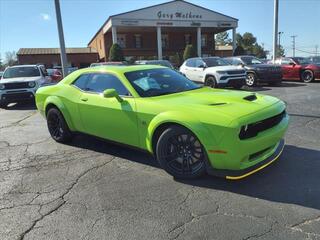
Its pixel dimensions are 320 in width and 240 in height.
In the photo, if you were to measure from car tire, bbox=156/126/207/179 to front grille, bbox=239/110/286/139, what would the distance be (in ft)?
1.77

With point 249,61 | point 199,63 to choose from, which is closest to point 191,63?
point 199,63

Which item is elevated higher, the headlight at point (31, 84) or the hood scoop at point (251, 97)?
the hood scoop at point (251, 97)

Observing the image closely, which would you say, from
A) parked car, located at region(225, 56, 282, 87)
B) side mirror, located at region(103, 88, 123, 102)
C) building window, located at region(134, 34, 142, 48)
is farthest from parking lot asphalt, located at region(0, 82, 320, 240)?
building window, located at region(134, 34, 142, 48)

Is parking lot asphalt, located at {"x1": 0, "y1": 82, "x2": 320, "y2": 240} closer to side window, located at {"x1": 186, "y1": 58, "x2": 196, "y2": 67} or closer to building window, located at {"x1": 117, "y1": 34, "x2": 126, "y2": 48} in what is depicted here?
side window, located at {"x1": 186, "y1": 58, "x2": 196, "y2": 67}

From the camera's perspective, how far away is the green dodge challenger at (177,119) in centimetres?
394

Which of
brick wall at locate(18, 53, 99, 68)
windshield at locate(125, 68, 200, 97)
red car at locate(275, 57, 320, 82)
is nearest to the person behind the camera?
windshield at locate(125, 68, 200, 97)

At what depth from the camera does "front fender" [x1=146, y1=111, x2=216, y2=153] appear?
3971 mm

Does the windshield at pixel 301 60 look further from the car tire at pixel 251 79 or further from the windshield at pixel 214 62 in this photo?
the windshield at pixel 214 62

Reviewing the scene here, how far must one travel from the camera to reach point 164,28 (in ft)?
146

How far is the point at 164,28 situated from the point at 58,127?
39815mm

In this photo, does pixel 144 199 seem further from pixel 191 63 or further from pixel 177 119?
pixel 191 63

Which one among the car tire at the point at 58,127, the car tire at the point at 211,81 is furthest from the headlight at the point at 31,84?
the car tire at the point at 211,81

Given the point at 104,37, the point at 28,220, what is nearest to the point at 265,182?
the point at 28,220

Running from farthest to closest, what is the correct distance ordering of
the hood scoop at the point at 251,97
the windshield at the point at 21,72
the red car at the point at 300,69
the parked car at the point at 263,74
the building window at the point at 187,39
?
the building window at the point at 187,39, the red car at the point at 300,69, the parked car at the point at 263,74, the windshield at the point at 21,72, the hood scoop at the point at 251,97
